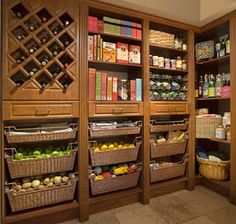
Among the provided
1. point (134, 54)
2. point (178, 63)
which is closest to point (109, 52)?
A: point (134, 54)

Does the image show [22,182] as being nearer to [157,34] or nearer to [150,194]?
[150,194]

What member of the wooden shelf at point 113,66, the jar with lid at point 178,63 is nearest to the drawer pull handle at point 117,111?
the wooden shelf at point 113,66

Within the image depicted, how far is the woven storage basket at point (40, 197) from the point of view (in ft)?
4.59

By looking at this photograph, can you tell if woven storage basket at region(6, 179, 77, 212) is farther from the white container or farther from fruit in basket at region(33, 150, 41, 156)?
the white container

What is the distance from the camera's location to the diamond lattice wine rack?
4.48ft

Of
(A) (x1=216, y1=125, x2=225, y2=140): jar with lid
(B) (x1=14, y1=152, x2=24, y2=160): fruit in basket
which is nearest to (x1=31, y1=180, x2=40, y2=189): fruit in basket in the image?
(B) (x1=14, y1=152, x2=24, y2=160): fruit in basket

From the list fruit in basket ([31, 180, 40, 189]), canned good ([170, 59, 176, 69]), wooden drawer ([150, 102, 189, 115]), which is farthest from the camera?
canned good ([170, 59, 176, 69])

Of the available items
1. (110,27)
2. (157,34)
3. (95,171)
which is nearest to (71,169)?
(95,171)

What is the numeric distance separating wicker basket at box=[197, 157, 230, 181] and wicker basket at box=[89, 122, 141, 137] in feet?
3.13

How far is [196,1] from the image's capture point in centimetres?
202

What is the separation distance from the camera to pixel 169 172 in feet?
6.73

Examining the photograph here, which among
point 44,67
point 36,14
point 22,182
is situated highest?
point 36,14

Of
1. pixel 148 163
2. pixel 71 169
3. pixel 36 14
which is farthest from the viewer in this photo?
pixel 148 163

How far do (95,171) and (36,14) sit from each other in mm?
1454
